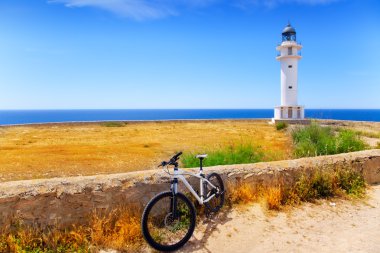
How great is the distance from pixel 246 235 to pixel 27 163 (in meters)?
8.27

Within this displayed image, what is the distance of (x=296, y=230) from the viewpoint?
170 inches

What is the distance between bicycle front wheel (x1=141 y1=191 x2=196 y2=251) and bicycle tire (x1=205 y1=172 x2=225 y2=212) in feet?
1.96

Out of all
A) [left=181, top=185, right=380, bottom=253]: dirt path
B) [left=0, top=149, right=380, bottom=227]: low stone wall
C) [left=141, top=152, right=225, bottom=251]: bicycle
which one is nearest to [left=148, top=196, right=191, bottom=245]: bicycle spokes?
[left=141, top=152, right=225, bottom=251]: bicycle

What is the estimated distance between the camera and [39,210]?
3.82 metres

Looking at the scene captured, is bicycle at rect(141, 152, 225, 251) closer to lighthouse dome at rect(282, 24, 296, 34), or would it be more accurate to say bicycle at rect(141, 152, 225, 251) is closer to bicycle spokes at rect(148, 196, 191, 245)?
bicycle spokes at rect(148, 196, 191, 245)

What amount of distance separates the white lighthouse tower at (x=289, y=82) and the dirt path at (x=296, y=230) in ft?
89.4

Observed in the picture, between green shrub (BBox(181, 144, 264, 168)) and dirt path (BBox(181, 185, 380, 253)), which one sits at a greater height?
green shrub (BBox(181, 144, 264, 168))

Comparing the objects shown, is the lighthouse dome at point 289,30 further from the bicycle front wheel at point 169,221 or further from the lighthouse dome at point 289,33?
the bicycle front wheel at point 169,221

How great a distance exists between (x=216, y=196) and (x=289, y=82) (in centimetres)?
2965

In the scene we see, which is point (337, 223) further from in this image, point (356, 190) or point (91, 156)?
point (91, 156)

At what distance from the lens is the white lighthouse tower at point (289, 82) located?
31.7 meters

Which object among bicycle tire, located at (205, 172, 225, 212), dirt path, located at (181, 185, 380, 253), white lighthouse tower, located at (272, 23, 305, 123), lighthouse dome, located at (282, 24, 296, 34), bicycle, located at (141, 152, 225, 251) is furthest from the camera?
lighthouse dome, located at (282, 24, 296, 34)

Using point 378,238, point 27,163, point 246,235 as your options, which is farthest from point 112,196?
point 27,163

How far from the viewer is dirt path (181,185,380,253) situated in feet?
12.7
